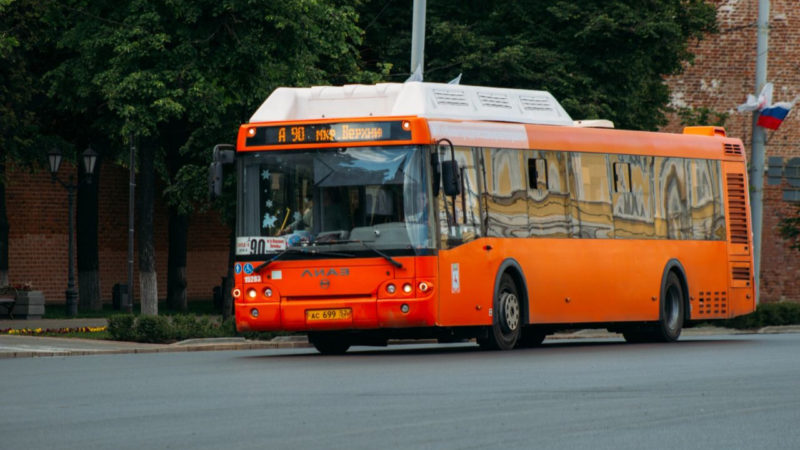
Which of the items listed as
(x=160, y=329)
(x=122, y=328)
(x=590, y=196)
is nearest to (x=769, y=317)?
(x=590, y=196)

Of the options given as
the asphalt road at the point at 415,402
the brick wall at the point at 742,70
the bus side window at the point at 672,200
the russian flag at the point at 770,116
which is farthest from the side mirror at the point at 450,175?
the brick wall at the point at 742,70

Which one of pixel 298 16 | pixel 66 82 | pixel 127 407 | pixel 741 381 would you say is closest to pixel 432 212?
pixel 741 381

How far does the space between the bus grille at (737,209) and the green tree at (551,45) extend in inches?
418

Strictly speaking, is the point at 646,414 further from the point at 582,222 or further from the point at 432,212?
the point at 582,222

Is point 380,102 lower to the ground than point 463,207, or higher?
higher

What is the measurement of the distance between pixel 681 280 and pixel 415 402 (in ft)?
42.5

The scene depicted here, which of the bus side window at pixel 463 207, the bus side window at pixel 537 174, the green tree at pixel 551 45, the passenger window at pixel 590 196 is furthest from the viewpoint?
the green tree at pixel 551 45

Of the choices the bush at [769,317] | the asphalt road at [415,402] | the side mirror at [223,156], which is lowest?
the bush at [769,317]

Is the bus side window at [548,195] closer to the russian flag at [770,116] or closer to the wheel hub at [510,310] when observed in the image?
the wheel hub at [510,310]

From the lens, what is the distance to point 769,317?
3466 centimetres

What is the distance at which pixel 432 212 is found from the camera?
20469 millimetres

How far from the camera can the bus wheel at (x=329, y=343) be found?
22.2 meters

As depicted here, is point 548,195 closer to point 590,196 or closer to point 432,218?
Answer: point 590,196

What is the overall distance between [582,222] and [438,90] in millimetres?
3370
